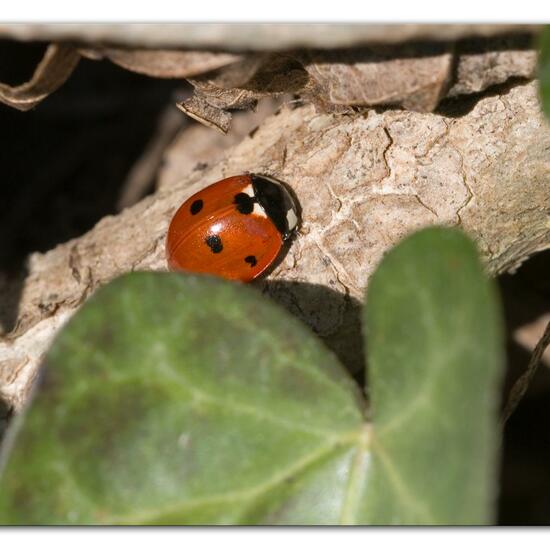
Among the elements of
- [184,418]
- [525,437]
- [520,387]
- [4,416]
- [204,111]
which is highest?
[204,111]

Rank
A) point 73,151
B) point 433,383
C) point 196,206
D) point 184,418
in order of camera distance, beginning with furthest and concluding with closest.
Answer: point 73,151
point 196,206
point 184,418
point 433,383

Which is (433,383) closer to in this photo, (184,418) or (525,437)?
(184,418)

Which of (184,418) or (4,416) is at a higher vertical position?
(184,418)

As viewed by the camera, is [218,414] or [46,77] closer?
[218,414]

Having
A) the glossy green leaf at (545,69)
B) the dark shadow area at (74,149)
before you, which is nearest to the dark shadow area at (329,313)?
the glossy green leaf at (545,69)

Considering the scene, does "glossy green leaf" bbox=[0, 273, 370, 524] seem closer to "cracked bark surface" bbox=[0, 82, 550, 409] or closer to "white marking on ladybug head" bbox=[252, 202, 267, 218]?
"cracked bark surface" bbox=[0, 82, 550, 409]

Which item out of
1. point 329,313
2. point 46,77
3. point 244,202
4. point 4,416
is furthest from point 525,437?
point 46,77

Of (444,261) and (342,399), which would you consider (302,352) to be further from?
(444,261)

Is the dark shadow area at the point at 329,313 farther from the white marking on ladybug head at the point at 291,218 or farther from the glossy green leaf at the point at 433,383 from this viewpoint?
the glossy green leaf at the point at 433,383
